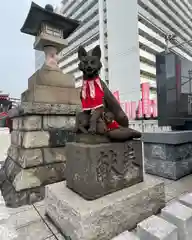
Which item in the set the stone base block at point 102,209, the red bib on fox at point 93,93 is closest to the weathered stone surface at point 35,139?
the stone base block at point 102,209

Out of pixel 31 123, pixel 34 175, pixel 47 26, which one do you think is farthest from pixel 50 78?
pixel 34 175

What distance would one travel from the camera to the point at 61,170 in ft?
9.05

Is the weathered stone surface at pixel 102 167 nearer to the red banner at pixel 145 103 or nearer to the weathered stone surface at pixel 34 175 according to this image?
the weathered stone surface at pixel 34 175

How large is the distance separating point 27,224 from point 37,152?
3.39 ft

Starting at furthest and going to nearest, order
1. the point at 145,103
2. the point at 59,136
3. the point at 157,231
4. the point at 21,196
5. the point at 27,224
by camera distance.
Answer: the point at 145,103 < the point at 59,136 < the point at 21,196 < the point at 27,224 < the point at 157,231

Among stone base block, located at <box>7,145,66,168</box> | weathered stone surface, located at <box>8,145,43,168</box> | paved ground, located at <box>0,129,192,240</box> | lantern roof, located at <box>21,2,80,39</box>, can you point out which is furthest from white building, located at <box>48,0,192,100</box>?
paved ground, located at <box>0,129,192,240</box>

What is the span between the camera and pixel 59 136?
2.82 metres

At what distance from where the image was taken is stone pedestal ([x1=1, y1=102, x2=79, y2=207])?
2.37m

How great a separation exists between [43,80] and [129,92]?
77.3 ft

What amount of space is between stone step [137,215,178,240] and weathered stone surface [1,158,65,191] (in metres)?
1.73

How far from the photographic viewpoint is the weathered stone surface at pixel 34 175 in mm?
2338

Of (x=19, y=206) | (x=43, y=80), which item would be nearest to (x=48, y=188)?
(x=19, y=206)

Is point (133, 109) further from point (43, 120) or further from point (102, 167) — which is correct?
point (102, 167)

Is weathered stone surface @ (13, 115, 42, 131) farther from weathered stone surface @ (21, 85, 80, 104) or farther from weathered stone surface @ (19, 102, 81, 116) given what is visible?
weathered stone surface @ (21, 85, 80, 104)
